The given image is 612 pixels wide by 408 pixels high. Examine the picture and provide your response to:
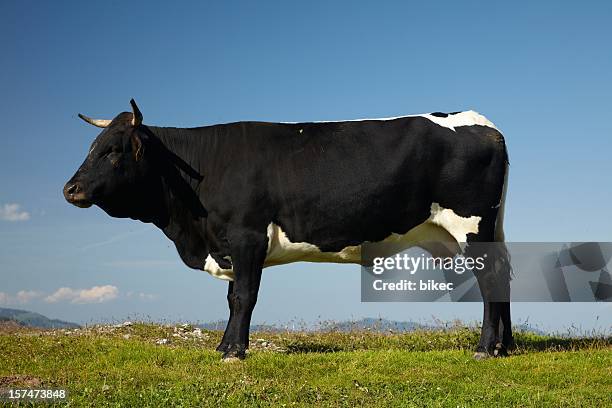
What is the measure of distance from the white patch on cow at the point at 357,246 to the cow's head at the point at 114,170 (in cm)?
191

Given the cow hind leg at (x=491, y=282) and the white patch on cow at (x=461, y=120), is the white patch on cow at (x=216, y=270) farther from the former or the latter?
the white patch on cow at (x=461, y=120)

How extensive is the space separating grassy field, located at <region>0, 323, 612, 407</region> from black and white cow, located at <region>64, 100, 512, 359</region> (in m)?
1.10

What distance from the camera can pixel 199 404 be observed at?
31.0ft

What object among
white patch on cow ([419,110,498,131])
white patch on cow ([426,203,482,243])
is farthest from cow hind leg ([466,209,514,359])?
white patch on cow ([419,110,498,131])

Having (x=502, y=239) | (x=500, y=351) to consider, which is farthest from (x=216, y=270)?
(x=502, y=239)

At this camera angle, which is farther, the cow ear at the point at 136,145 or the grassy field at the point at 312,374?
the cow ear at the point at 136,145

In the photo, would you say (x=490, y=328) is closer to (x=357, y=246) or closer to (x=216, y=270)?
(x=357, y=246)

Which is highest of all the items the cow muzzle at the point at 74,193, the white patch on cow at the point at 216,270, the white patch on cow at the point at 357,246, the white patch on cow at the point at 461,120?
the white patch on cow at the point at 461,120

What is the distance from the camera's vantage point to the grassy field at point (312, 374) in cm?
991

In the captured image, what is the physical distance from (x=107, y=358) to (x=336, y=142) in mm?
5584

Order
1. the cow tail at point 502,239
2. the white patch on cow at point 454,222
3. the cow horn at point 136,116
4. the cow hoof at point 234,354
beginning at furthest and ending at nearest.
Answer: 1. the cow tail at point 502,239
2. the white patch on cow at point 454,222
3. the cow horn at point 136,116
4. the cow hoof at point 234,354

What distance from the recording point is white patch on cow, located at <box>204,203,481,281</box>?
44.3 ft

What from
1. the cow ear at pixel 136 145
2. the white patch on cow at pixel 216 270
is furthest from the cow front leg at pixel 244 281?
the cow ear at pixel 136 145

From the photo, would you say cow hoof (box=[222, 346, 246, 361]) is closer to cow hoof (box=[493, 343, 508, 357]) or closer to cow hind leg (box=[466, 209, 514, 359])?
cow hind leg (box=[466, 209, 514, 359])
